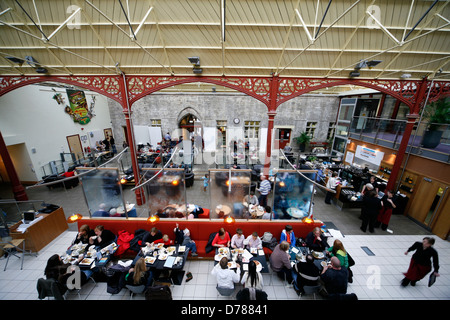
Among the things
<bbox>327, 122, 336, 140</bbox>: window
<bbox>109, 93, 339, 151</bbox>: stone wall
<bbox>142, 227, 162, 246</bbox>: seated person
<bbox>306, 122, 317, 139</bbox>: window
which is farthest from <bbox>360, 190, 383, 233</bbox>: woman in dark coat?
<bbox>327, 122, 336, 140</bbox>: window

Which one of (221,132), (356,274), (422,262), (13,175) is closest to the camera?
(422,262)

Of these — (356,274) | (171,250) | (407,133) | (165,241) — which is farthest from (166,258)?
Answer: (407,133)

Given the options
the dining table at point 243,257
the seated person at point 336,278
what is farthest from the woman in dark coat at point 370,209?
the dining table at point 243,257

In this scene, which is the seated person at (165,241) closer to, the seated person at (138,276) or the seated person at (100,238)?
the seated person at (138,276)

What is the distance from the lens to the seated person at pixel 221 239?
494 cm

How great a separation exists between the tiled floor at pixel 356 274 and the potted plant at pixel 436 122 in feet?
9.87

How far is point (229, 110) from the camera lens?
1389cm

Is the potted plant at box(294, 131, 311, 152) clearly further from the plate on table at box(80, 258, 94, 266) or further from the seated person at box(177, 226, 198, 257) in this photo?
the plate on table at box(80, 258, 94, 266)

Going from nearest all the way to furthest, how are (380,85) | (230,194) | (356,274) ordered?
1. (356,274)
2. (230,194)
3. (380,85)

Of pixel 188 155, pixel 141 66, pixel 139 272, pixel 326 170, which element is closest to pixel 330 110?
pixel 326 170

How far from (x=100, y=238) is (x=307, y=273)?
518 centimetres

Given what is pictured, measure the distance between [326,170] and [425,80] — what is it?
5.04 m

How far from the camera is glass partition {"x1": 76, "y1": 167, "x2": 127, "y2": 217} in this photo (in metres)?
5.75

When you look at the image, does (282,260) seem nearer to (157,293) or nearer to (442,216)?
(157,293)
